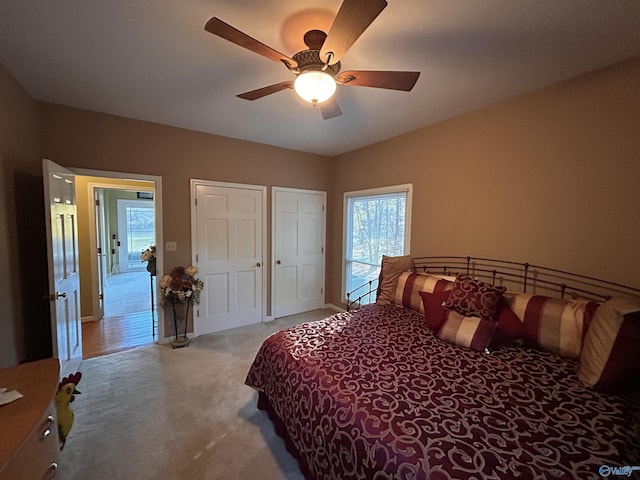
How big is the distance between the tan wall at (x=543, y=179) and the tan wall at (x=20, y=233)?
146 inches

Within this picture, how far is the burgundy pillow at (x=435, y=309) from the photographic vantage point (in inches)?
83.6

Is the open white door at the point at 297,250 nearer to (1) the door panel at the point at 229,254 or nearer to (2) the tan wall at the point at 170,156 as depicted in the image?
(2) the tan wall at the point at 170,156

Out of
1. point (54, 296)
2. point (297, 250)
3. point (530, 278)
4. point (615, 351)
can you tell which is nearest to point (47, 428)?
point (54, 296)

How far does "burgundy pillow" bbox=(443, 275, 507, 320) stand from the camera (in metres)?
2.01

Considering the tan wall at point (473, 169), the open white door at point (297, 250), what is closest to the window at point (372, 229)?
the tan wall at point (473, 169)

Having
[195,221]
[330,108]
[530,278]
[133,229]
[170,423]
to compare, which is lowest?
[170,423]

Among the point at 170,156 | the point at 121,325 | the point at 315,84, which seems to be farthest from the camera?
the point at 121,325

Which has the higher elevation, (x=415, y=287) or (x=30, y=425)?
(x=415, y=287)

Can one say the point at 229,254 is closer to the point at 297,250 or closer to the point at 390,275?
the point at 297,250

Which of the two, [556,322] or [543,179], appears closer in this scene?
[556,322]

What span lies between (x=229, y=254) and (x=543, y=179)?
3.53 metres

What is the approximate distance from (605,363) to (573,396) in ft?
0.89

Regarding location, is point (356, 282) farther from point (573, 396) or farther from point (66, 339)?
point (66, 339)

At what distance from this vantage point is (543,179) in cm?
220
